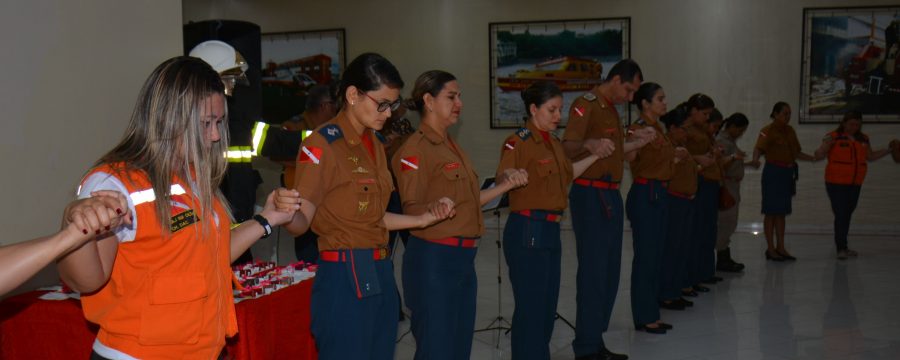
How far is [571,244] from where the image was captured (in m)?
10.2

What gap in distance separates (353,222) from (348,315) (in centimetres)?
32

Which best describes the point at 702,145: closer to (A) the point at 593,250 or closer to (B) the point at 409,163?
(A) the point at 593,250

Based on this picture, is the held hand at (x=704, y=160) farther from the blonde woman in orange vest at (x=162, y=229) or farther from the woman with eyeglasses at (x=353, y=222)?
the blonde woman in orange vest at (x=162, y=229)

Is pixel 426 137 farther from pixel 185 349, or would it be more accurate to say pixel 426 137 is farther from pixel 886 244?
pixel 886 244

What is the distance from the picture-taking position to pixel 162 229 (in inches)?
69.8

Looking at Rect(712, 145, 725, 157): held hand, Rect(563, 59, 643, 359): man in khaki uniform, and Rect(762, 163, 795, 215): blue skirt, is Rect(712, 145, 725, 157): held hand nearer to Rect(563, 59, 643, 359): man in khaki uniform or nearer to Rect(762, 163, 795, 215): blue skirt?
Rect(762, 163, 795, 215): blue skirt

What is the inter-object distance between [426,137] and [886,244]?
8375mm

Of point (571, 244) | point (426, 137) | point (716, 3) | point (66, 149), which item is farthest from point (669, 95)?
point (66, 149)

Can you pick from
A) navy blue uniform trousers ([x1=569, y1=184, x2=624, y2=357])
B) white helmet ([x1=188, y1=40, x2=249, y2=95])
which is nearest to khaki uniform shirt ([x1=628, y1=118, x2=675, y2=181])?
navy blue uniform trousers ([x1=569, y1=184, x2=624, y2=357])

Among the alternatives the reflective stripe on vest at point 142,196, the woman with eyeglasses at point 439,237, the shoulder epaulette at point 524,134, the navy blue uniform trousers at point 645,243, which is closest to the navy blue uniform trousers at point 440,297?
the woman with eyeglasses at point 439,237

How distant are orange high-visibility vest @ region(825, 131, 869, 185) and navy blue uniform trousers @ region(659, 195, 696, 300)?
2.94 meters

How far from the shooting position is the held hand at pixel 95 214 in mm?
1439

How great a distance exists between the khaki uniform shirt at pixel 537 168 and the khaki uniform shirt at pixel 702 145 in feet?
10.3

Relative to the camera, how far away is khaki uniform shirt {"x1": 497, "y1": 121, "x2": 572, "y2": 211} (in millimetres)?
4238
